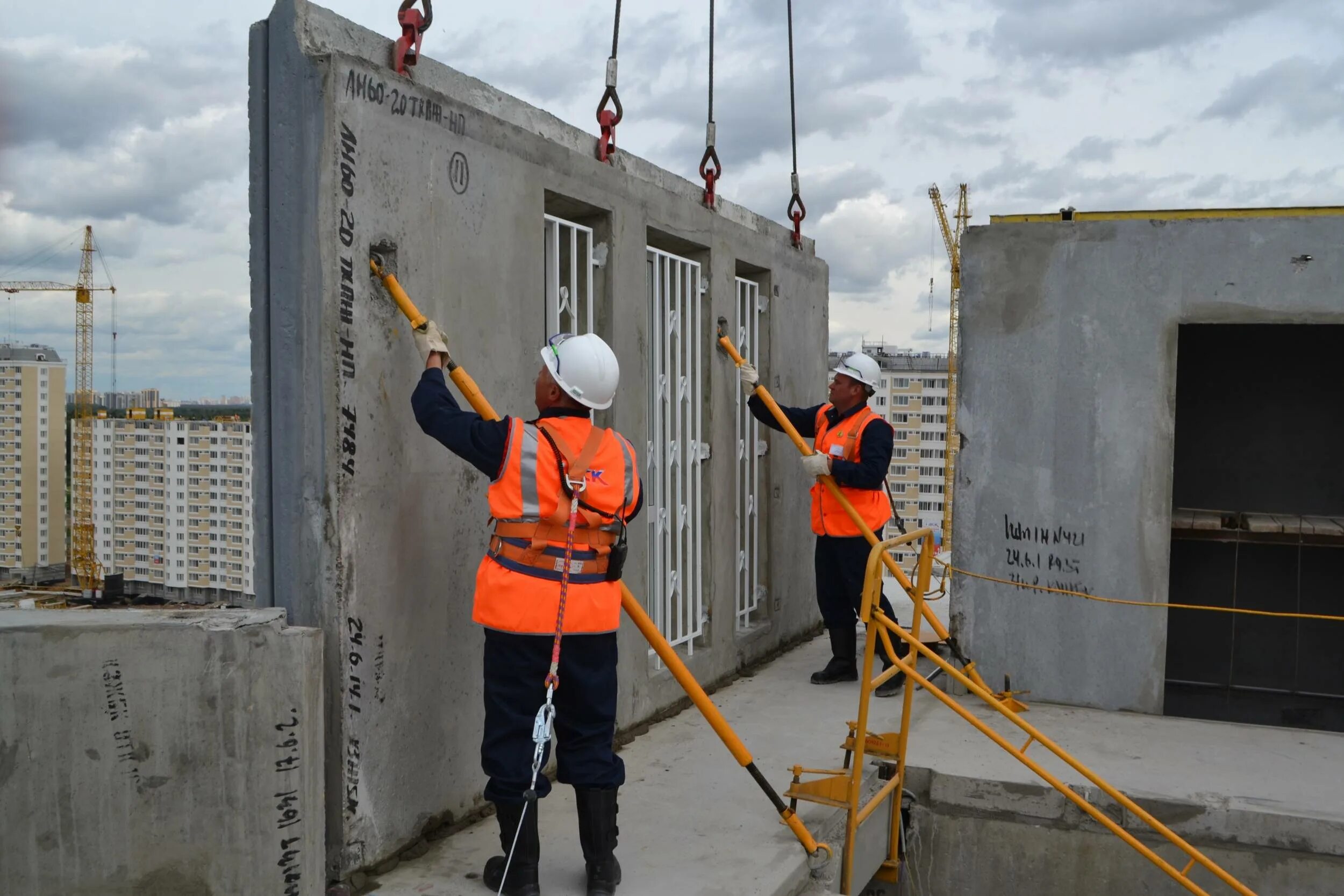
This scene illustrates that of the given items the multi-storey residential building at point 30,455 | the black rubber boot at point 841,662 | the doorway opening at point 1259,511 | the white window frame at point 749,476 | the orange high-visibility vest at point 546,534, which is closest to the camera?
the orange high-visibility vest at point 546,534

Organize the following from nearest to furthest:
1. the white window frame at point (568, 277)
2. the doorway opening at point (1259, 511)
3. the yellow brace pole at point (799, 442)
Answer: the white window frame at point (568, 277)
the yellow brace pole at point (799, 442)
the doorway opening at point (1259, 511)

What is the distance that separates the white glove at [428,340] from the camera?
352 cm

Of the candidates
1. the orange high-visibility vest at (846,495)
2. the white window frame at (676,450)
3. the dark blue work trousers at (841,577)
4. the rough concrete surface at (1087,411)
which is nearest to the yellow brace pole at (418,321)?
the white window frame at (676,450)

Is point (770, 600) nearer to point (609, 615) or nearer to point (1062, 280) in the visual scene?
Result: point (1062, 280)

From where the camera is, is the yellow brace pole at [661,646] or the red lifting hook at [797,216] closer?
the yellow brace pole at [661,646]

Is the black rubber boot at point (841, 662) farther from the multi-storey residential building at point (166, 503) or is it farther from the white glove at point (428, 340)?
the multi-storey residential building at point (166, 503)

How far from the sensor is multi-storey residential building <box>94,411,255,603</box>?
2912 centimetres

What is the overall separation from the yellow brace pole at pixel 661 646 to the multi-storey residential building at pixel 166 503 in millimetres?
25194

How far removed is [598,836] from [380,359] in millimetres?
1714

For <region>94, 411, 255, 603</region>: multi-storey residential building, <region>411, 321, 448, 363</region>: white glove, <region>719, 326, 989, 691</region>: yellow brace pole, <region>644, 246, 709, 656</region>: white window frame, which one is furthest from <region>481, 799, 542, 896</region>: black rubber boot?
<region>94, 411, 255, 603</region>: multi-storey residential building

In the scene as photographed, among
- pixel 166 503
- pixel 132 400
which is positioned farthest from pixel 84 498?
pixel 132 400

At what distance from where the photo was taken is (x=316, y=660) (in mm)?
3092

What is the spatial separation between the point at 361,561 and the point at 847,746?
2193 mm

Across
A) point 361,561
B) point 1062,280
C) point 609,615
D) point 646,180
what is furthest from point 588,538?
point 1062,280
